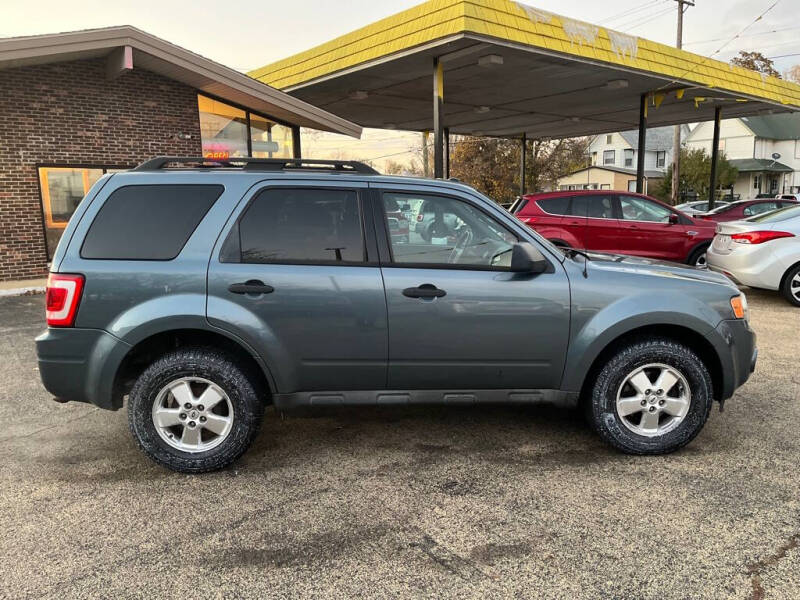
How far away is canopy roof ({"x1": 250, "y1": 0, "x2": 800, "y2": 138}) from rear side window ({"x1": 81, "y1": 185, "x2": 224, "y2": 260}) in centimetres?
716

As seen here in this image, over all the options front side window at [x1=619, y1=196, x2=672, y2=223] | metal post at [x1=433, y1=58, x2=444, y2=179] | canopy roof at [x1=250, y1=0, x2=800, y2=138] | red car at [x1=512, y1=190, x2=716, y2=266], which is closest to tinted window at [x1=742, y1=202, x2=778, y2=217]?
canopy roof at [x1=250, y1=0, x2=800, y2=138]

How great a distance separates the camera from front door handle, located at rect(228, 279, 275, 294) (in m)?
3.53

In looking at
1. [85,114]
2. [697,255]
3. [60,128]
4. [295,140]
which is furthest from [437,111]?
[60,128]

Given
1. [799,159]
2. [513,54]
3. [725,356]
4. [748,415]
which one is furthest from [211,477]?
[799,159]

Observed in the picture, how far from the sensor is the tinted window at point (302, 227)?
11.9 feet

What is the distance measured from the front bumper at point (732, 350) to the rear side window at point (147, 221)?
3.31 meters

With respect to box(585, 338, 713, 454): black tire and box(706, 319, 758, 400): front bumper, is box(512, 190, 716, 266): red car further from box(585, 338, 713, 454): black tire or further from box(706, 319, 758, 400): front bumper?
box(585, 338, 713, 454): black tire

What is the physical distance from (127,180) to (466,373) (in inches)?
95.4

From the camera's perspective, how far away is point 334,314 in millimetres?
3590

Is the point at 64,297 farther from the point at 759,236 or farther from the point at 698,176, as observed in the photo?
the point at 698,176

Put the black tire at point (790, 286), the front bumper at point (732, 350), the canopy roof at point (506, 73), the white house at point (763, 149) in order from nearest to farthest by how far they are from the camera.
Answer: the front bumper at point (732, 350)
the black tire at point (790, 286)
the canopy roof at point (506, 73)
the white house at point (763, 149)

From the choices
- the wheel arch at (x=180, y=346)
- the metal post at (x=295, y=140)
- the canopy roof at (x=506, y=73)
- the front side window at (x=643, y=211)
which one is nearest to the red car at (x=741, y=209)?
the canopy roof at (x=506, y=73)

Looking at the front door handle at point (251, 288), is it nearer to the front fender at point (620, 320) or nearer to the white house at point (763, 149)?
the front fender at point (620, 320)

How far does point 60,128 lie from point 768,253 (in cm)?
1219
